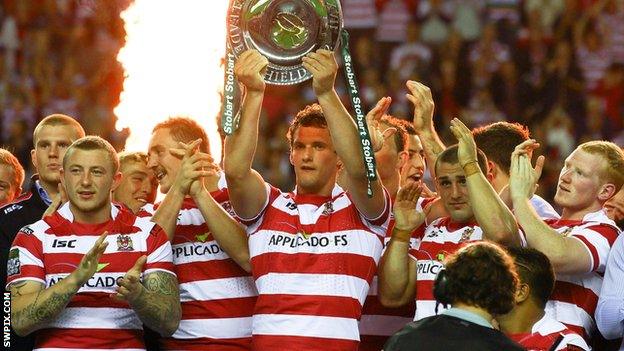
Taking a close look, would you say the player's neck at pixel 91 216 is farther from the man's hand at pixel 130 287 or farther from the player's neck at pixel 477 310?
the player's neck at pixel 477 310

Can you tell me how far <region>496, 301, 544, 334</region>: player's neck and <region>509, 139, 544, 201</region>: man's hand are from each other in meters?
0.75

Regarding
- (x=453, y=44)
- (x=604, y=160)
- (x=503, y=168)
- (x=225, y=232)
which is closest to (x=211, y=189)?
(x=225, y=232)

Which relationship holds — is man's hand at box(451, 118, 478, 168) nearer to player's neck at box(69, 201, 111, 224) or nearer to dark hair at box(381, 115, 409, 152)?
dark hair at box(381, 115, 409, 152)

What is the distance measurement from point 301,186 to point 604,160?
54.2 inches

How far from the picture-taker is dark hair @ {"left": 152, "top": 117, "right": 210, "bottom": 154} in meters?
6.43

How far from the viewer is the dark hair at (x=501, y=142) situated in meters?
6.27

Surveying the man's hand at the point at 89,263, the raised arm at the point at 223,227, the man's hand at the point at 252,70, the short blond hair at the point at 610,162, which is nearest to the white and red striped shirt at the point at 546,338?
the short blond hair at the point at 610,162

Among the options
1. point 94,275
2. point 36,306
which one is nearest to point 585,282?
point 94,275

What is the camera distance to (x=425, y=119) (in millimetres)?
6406

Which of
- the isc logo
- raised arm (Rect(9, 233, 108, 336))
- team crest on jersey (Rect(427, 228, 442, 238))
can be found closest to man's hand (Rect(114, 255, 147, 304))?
raised arm (Rect(9, 233, 108, 336))

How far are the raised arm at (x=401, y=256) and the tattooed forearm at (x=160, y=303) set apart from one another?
3.02 feet

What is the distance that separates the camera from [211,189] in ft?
21.2

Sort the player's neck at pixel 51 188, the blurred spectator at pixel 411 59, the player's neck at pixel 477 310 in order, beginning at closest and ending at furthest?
1. the player's neck at pixel 477 310
2. the player's neck at pixel 51 188
3. the blurred spectator at pixel 411 59

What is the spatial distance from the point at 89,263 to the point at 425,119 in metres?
1.86
